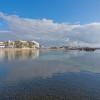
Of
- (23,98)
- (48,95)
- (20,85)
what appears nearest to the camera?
(23,98)

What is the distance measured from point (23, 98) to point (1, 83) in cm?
806

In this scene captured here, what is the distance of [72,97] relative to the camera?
21.6 metres

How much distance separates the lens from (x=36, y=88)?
82.4 ft

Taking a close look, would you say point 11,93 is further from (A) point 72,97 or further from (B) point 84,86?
(B) point 84,86

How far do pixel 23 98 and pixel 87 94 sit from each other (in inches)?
306

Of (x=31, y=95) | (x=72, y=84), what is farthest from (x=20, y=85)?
(x=72, y=84)

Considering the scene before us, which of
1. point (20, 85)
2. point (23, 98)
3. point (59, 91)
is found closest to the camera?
point (23, 98)

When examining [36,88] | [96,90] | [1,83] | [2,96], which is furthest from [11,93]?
[96,90]

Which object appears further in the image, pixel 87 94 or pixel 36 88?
pixel 36 88

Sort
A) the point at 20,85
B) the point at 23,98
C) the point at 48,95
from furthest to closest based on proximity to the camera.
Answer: the point at 20,85, the point at 48,95, the point at 23,98

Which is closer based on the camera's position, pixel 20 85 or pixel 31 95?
pixel 31 95

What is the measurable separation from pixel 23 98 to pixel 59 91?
5.33 meters

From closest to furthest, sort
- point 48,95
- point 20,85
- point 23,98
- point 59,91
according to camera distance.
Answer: point 23,98 < point 48,95 < point 59,91 < point 20,85

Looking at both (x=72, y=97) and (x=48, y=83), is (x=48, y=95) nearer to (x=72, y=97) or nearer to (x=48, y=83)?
(x=72, y=97)
